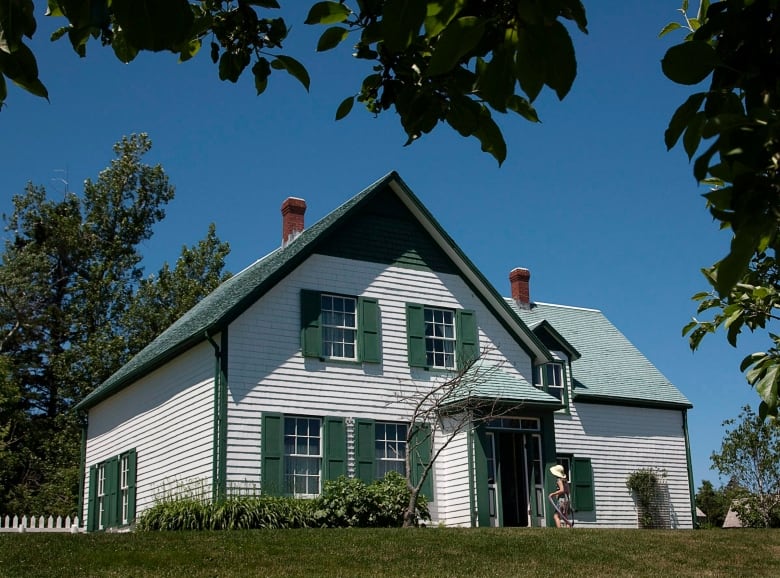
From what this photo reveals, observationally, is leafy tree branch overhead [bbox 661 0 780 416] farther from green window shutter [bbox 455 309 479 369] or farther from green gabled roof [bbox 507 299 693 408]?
green gabled roof [bbox 507 299 693 408]

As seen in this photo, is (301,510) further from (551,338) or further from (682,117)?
(682,117)

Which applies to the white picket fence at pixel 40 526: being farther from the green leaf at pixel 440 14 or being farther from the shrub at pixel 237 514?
the green leaf at pixel 440 14

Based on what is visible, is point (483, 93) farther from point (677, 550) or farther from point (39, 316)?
point (39, 316)

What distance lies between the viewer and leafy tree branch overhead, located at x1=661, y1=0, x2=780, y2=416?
1.86 metres

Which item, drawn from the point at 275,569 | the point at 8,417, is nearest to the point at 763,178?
the point at 275,569

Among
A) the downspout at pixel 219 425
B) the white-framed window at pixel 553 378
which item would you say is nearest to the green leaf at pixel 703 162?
the downspout at pixel 219 425

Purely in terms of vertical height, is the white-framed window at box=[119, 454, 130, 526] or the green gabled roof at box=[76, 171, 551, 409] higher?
the green gabled roof at box=[76, 171, 551, 409]

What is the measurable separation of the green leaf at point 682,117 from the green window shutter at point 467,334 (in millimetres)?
19303

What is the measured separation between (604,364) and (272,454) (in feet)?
42.5

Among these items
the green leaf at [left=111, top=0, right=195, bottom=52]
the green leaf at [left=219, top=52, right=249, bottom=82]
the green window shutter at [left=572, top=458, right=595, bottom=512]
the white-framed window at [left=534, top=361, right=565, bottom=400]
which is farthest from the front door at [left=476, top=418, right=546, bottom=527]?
the green leaf at [left=111, top=0, right=195, bottom=52]

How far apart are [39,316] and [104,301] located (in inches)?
99.0

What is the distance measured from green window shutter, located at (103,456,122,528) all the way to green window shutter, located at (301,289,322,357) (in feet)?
21.2

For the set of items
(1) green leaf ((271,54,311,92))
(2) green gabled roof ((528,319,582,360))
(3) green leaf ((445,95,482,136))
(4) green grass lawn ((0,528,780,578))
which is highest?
(2) green gabled roof ((528,319,582,360))

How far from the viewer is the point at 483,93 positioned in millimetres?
2164
